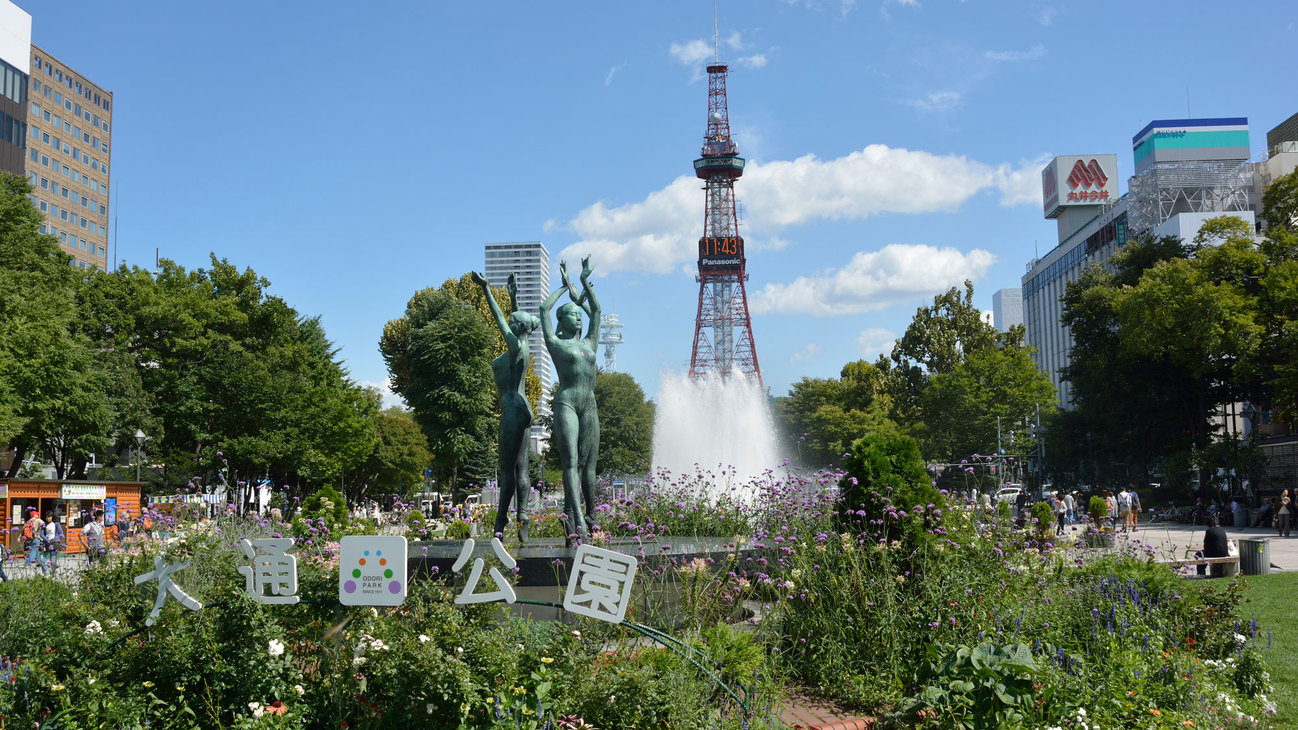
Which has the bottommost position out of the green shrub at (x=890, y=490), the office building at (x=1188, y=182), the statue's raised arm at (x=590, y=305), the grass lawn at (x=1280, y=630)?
the grass lawn at (x=1280, y=630)

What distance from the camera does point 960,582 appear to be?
21.9 feet

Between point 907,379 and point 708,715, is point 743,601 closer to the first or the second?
point 708,715

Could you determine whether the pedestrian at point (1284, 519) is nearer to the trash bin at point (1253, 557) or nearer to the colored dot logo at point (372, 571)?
Result: the trash bin at point (1253, 557)

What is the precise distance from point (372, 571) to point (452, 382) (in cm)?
4004

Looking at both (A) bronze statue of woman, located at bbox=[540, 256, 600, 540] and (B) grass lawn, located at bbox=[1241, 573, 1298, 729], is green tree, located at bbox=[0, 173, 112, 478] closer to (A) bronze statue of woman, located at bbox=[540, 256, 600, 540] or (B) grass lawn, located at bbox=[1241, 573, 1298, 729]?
(A) bronze statue of woman, located at bbox=[540, 256, 600, 540]

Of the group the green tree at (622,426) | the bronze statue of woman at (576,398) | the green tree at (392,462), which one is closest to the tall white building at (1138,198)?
the green tree at (622,426)

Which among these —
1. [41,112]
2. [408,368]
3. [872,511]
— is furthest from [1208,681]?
[41,112]

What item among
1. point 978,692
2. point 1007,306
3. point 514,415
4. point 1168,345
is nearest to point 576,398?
point 514,415

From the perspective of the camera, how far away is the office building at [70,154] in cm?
8262

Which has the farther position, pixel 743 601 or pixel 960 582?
pixel 743 601

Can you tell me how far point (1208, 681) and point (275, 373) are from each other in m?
36.9

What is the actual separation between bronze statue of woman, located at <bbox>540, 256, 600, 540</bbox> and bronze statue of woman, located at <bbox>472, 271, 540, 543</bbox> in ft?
1.00

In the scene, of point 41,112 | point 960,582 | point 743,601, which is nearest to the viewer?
point 960,582

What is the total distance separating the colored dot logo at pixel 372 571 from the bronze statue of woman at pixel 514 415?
471 cm
